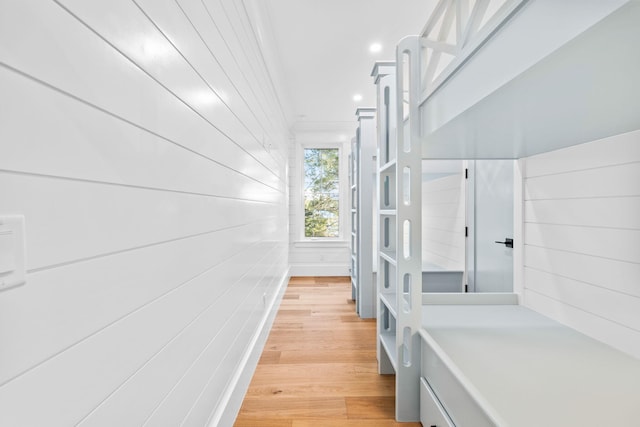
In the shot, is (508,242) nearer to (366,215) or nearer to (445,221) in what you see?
(445,221)

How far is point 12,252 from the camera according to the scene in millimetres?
471

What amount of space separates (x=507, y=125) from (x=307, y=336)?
2.22 metres

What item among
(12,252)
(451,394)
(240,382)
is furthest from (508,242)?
(12,252)

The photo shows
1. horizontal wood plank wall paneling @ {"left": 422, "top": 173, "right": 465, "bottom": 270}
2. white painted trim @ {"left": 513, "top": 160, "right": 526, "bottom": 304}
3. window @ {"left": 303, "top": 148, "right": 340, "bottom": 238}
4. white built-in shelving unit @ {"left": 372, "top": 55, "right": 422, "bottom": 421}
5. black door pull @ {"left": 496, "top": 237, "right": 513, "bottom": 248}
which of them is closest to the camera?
white built-in shelving unit @ {"left": 372, "top": 55, "right": 422, "bottom": 421}

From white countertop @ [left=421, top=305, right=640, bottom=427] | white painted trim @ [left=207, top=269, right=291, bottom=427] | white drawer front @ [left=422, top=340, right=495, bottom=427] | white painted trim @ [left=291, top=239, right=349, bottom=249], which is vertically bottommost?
white painted trim @ [left=207, top=269, right=291, bottom=427]

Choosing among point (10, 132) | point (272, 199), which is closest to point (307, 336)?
point (272, 199)

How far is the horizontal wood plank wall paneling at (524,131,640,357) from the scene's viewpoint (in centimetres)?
128

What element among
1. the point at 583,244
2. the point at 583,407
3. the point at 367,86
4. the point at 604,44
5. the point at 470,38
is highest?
the point at 367,86

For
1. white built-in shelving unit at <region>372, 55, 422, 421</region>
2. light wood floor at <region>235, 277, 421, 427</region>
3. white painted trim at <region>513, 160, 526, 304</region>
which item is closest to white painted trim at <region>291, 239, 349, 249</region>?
light wood floor at <region>235, 277, 421, 427</region>

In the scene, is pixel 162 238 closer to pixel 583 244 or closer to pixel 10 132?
pixel 10 132

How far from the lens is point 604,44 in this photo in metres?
0.61

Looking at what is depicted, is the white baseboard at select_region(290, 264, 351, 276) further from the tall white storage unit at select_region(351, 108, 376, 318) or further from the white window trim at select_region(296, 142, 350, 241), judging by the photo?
the tall white storage unit at select_region(351, 108, 376, 318)

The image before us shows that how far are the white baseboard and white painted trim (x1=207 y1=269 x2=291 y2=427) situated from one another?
2387mm

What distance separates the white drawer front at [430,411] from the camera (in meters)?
1.29
